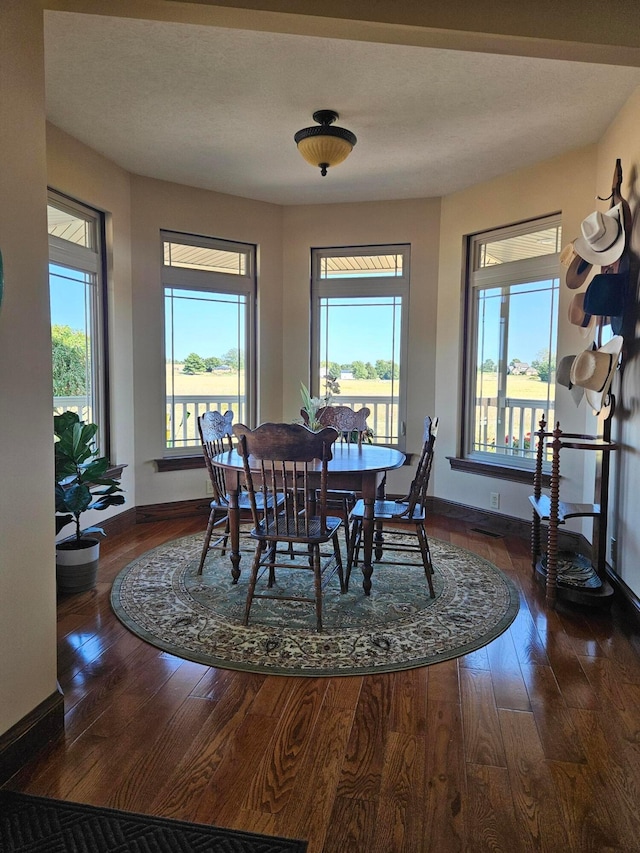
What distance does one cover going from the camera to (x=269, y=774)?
1771 mm

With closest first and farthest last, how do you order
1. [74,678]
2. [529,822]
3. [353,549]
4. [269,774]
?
[529,822] → [269,774] → [74,678] → [353,549]

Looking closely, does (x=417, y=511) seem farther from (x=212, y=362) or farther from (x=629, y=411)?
(x=212, y=362)

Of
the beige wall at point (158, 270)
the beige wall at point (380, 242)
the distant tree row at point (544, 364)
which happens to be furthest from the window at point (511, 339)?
the beige wall at point (158, 270)

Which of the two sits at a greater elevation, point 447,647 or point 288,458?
point 288,458

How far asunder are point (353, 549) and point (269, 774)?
69.0 inches

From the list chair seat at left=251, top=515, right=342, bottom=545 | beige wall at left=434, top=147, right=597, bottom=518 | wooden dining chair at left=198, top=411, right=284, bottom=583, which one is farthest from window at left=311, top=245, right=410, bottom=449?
chair seat at left=251, top=515, right=342, bottom=545

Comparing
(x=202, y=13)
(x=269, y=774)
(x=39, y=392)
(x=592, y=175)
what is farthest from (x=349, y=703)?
(x=592, y=175)

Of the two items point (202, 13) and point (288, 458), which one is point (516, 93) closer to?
point (202, 13)

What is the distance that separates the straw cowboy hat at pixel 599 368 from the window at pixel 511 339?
1072 millimetres

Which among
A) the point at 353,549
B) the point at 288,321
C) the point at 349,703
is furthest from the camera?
the point at 288,321

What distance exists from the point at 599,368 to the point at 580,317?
667 millimetres

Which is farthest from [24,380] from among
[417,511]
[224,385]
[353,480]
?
[224,385]

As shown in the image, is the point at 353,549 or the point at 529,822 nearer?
the point at 529,822

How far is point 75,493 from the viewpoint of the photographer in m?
3.08
